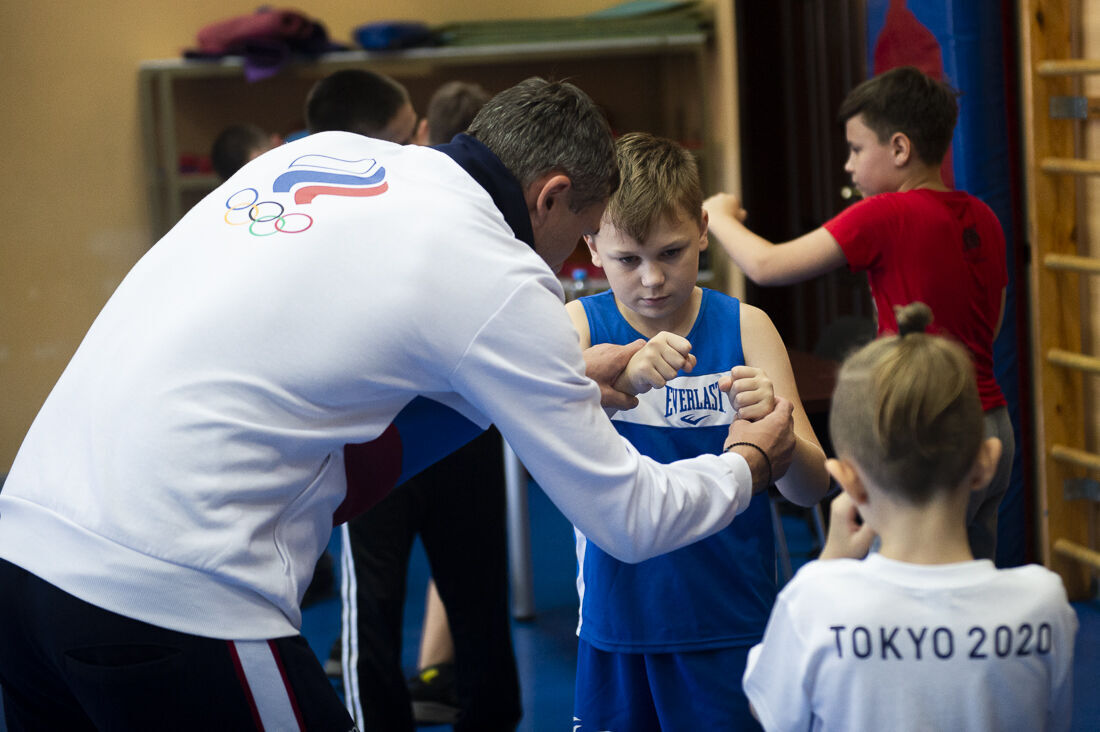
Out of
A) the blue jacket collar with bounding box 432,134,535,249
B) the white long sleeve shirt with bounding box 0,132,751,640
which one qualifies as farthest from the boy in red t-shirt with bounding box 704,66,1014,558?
the white long sleeve shirt with bounding box 0,132,751,640

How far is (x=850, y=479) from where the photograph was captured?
3.89 ft

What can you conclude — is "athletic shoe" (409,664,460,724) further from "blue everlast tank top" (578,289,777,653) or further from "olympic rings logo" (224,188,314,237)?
"olympic rings logo" (224,188,314,237)

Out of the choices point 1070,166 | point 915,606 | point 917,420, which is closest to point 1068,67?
point 1070,166

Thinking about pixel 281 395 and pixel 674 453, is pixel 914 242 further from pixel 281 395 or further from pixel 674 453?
pixel 281 395

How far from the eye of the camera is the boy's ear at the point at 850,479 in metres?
1.18

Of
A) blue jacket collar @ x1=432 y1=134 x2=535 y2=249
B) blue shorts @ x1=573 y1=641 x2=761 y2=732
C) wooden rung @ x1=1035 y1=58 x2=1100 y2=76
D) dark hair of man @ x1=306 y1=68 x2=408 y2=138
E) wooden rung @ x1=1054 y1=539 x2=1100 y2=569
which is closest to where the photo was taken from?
blue jacket collar @ x1=432 y1=134 x2=535 y2=249

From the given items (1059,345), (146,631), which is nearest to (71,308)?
(1059,345)

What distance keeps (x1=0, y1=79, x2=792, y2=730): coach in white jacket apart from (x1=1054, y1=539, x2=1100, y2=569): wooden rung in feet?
7.61

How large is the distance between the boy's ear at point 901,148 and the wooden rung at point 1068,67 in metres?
0.73

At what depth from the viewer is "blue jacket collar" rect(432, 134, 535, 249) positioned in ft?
4.80

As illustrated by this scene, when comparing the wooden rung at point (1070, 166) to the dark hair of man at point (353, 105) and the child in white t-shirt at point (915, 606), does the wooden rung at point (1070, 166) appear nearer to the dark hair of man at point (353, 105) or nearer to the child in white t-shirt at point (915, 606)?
the dark hair of man at point (353, 105)

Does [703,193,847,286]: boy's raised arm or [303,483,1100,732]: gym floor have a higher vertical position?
[703,193,847,286]: boy's raised arm

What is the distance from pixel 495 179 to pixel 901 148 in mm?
1567

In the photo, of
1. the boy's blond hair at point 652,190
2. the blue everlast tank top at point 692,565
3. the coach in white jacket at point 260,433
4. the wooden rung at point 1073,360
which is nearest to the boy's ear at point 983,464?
the coach in white jacket at point 260,433
